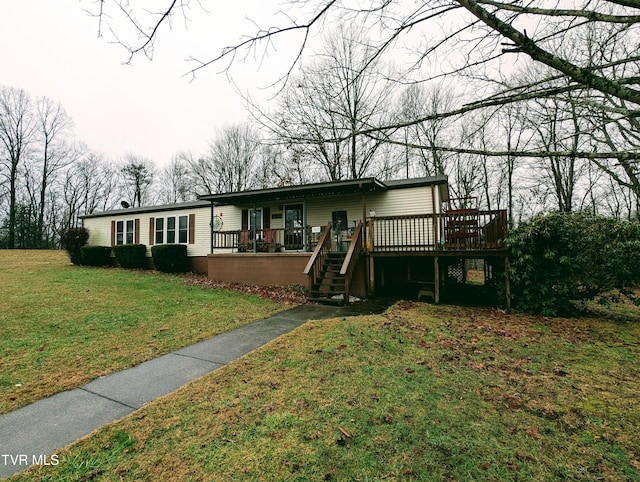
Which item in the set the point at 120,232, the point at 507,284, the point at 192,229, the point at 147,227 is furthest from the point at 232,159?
the point at 507,284

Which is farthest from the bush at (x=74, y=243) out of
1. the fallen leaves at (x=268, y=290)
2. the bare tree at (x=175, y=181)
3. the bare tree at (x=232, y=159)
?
the bare tree at (x=175, y=181)

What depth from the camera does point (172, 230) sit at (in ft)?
53.8

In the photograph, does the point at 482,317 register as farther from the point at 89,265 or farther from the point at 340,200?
the point at 89,265

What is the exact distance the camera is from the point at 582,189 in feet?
69.9

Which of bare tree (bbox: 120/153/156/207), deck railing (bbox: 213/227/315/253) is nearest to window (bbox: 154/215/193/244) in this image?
deck railing (bbox: 213/227/315/253)

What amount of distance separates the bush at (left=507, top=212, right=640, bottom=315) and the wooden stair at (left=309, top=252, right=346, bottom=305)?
473cm

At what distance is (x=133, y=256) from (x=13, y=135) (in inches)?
984

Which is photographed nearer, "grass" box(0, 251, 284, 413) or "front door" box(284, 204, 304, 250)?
"grass" box(0, 251, 284, 413)

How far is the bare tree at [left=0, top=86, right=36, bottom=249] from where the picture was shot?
27906 millimetres

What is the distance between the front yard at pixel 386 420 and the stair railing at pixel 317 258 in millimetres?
4211

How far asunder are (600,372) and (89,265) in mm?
21672

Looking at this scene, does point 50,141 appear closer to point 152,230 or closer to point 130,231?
point 130,231

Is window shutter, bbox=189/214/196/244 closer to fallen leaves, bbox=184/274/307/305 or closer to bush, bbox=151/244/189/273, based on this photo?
bush, bbox=151/244/189/273

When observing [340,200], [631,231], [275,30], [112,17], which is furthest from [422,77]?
[340,200]
